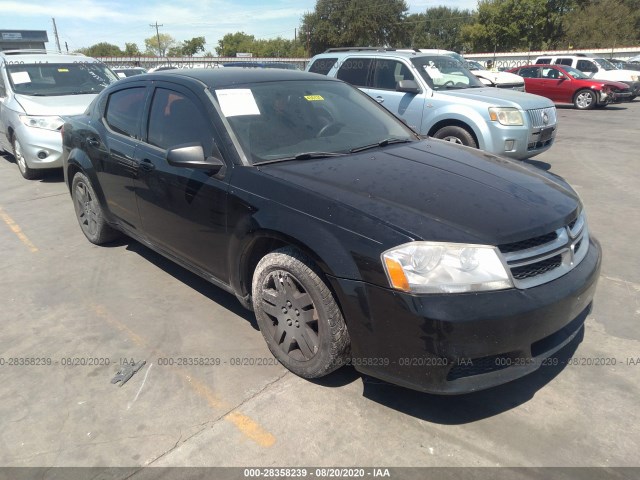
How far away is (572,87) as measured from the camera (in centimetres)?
1861

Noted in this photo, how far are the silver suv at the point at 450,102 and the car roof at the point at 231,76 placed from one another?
3279 mm

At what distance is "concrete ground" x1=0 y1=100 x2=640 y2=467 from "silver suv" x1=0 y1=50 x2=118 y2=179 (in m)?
3.64

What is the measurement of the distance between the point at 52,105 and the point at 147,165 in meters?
4.91

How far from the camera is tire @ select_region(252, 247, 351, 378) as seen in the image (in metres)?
2.58

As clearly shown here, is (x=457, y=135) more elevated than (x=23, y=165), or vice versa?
(x=457, y=135)

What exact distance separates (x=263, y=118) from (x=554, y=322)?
83.3 inches

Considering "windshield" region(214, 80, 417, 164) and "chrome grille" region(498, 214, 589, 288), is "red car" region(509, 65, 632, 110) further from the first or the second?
"chrome grille" region(498, 214, 589, 288)

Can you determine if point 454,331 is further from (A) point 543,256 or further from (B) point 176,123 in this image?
(B) point 176,123

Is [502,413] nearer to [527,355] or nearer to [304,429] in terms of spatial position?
[527,355]

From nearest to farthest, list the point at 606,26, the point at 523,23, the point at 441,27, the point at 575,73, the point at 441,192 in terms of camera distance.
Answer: the point at 441,192 → the point at 575,73 → the point at 606,26 → the point at 523,23 → the point at 441,27

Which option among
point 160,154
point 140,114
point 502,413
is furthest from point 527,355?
point 140,114

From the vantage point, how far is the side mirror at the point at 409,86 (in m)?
7.61

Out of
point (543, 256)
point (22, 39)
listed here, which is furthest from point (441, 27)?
point (543, 256)

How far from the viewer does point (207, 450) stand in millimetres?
2430
